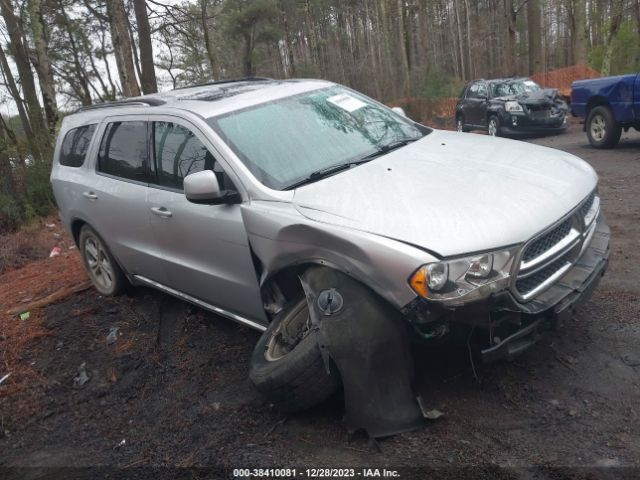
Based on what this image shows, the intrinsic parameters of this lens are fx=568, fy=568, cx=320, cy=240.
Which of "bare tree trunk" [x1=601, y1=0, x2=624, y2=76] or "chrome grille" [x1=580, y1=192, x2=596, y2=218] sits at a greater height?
"bare tree trunk" [x1=601, y1=0, x2=624, y2=76]

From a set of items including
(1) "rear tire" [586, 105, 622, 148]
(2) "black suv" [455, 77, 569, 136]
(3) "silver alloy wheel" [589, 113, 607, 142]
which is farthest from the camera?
(2) "black suv" [455, 77, 569, 136]

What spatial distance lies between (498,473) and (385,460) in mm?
541

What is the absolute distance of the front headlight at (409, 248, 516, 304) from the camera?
107 inches

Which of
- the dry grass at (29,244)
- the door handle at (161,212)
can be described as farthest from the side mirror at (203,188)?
the dry grass at (29,244)

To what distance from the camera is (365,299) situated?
2980 mm

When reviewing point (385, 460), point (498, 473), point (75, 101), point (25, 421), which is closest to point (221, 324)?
point (25, 421)

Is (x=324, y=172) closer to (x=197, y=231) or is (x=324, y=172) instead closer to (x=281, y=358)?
(x=197, y=231)

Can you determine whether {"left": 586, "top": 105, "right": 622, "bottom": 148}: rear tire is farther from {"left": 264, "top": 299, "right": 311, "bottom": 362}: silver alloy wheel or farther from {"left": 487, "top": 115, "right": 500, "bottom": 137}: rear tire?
{"left": 264, "top": 299, "right": 311, "bottom": 362}: silver alloy wheel

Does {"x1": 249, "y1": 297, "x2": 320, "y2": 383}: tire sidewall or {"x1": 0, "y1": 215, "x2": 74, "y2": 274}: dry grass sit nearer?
{"x1": 249, "y1": 297, "x2": 320, "y2": 383}: tire sidewall

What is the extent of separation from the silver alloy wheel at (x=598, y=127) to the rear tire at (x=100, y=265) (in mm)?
8830

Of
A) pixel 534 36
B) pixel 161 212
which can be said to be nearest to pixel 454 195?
pixel 161 212

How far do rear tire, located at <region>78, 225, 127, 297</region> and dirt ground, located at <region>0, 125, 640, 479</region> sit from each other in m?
0.34

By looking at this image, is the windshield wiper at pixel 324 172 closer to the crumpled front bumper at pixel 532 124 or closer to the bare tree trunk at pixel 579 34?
the crumpled front bumper at pixel 532 124

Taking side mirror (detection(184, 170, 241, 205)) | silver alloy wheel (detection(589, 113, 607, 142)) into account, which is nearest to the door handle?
side mirror (detection(184, 170, 241, 205))
